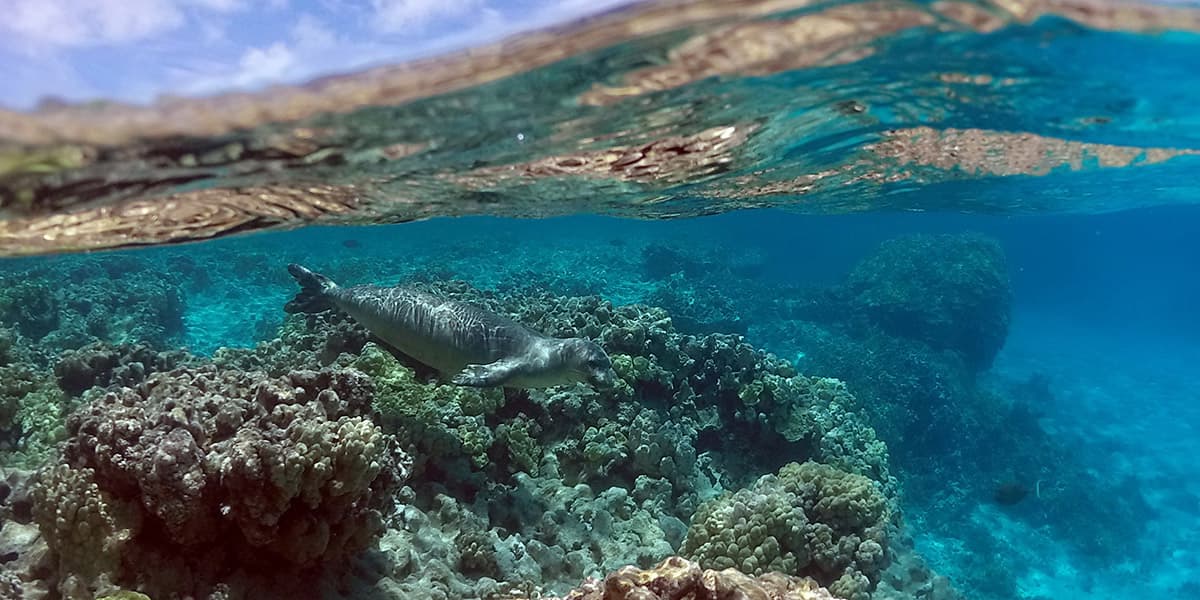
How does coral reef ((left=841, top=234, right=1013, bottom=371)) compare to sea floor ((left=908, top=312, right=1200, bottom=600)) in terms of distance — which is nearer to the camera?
sea floor ((left=908, top=312, right=1200, bottom=600))

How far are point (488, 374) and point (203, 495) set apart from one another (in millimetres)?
3055

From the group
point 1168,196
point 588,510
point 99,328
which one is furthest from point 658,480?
point 1168,196

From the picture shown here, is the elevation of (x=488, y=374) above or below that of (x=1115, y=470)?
above

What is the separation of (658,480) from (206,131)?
22.1ft

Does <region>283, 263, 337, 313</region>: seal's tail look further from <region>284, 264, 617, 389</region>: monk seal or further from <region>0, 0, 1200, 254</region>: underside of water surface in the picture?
<region>0, 0, 1200, 254</region>: underside of water surface

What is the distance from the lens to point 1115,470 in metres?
21.2

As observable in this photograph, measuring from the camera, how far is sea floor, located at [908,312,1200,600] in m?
→ 14.7

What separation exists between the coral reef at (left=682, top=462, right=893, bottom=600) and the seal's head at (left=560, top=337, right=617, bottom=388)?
2.01 metres

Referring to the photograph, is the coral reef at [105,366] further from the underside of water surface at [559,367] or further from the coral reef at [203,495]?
the coral reef at [203,495]

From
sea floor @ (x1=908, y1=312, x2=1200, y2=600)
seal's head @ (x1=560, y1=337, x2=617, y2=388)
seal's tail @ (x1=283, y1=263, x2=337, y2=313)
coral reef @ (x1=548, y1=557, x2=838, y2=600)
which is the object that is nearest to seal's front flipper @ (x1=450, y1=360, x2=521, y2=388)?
seal's head @ (x1=560, y1=337, x2=617, y2=388)

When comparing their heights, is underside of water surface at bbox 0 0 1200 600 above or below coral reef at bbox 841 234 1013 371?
above

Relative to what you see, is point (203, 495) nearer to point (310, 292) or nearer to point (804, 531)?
point (310, 292)

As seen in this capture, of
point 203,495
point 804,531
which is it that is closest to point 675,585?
point 203,495

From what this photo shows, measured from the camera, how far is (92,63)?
4672mm
